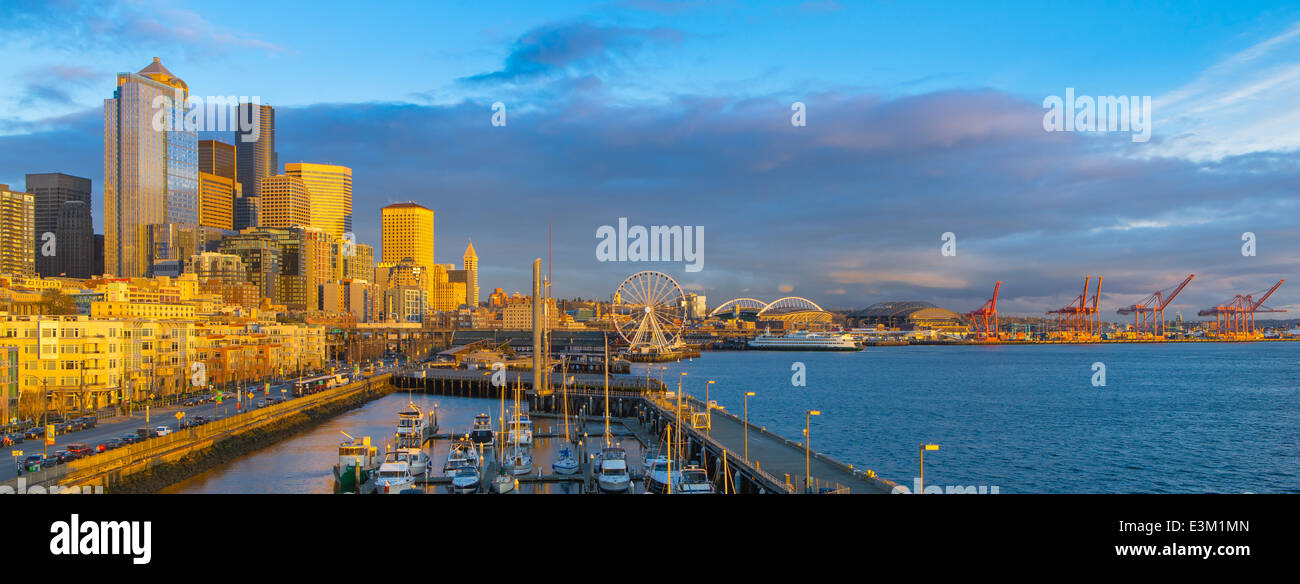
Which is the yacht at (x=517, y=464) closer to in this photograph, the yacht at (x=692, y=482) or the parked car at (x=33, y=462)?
the yacht at (x=692, y=482)

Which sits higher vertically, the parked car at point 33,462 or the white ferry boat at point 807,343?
the parked car at point 33,462

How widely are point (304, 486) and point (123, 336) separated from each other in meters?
33.2

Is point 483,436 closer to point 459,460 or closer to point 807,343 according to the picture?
point 459,460

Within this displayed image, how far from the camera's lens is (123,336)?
194 ft

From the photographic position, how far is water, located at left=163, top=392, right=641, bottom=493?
35.1 metres

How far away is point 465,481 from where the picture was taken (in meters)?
32.3

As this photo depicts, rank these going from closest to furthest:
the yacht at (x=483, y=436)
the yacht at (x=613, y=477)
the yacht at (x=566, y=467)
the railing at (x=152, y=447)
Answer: the railing at (x=152, y=447) → the yacht at (x=613, y=477) → the yacht at (x=566, y=467) → the yacht at (x=483, y=436)

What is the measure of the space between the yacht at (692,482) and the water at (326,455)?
5436 millimetres

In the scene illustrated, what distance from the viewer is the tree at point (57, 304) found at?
324 ft

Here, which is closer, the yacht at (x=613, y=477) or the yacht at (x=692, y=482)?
the yacht at (x=692, y=482)

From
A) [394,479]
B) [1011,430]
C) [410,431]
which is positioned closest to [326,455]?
[410,431]

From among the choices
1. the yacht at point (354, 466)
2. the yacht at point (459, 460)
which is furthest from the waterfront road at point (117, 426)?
the yacht at point (459, 460)

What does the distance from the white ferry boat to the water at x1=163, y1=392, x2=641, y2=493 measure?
12789cm

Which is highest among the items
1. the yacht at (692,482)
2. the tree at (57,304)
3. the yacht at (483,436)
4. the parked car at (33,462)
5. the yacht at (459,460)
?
the tree at (57,304)
